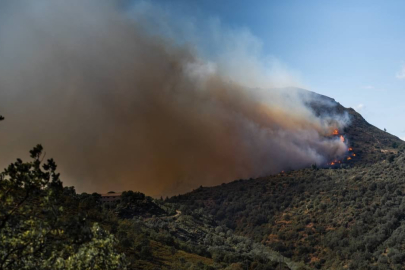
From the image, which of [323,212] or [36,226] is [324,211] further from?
[36,226]

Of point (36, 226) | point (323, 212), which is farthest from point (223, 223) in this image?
point (36, 226)

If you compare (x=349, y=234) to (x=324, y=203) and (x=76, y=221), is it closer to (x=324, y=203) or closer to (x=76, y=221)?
(x=324, y=203)

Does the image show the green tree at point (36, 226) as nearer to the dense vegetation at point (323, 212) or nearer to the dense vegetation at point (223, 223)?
the dense vegetation at point (223, 223)

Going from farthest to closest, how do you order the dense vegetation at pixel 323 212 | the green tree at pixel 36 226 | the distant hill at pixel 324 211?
the distant hill at pixel 324 211, the dense vegetation at pixel 323 212, the green tree at pixel 36 226

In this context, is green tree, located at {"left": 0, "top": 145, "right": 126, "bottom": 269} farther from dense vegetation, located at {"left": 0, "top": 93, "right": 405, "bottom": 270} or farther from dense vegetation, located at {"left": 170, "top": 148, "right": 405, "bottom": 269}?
dense vegetation, located at {"left": 170, "top": 148, "right": 405, "bottom": 269}

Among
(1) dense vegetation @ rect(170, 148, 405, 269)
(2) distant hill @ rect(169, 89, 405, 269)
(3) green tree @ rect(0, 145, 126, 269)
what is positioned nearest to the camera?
(3) green tree @ rect(0, 145, 126, 269)

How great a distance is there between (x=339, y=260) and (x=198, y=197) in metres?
77.2

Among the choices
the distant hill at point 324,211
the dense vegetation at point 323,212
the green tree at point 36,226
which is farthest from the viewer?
the distant hill at point 324,211

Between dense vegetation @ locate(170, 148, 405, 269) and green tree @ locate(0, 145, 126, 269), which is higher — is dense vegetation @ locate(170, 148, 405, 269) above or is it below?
above

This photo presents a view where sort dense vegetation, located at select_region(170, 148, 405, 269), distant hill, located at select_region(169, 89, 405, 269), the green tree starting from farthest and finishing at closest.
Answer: distant hill, located at select_region(169, 89, 405, 269) → dense vegetation, located at select_region(170, 148, 405, 269) → the green tree

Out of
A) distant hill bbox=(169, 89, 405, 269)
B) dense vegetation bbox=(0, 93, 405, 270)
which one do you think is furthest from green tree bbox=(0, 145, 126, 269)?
distant hill bbox=(169, 89, 405, 269)

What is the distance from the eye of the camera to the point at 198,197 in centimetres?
14888

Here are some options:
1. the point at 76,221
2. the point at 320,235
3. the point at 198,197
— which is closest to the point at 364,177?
the point at 320,235

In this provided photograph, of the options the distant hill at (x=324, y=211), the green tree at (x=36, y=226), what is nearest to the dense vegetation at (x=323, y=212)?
the distant hill at (x=324, y=211)
